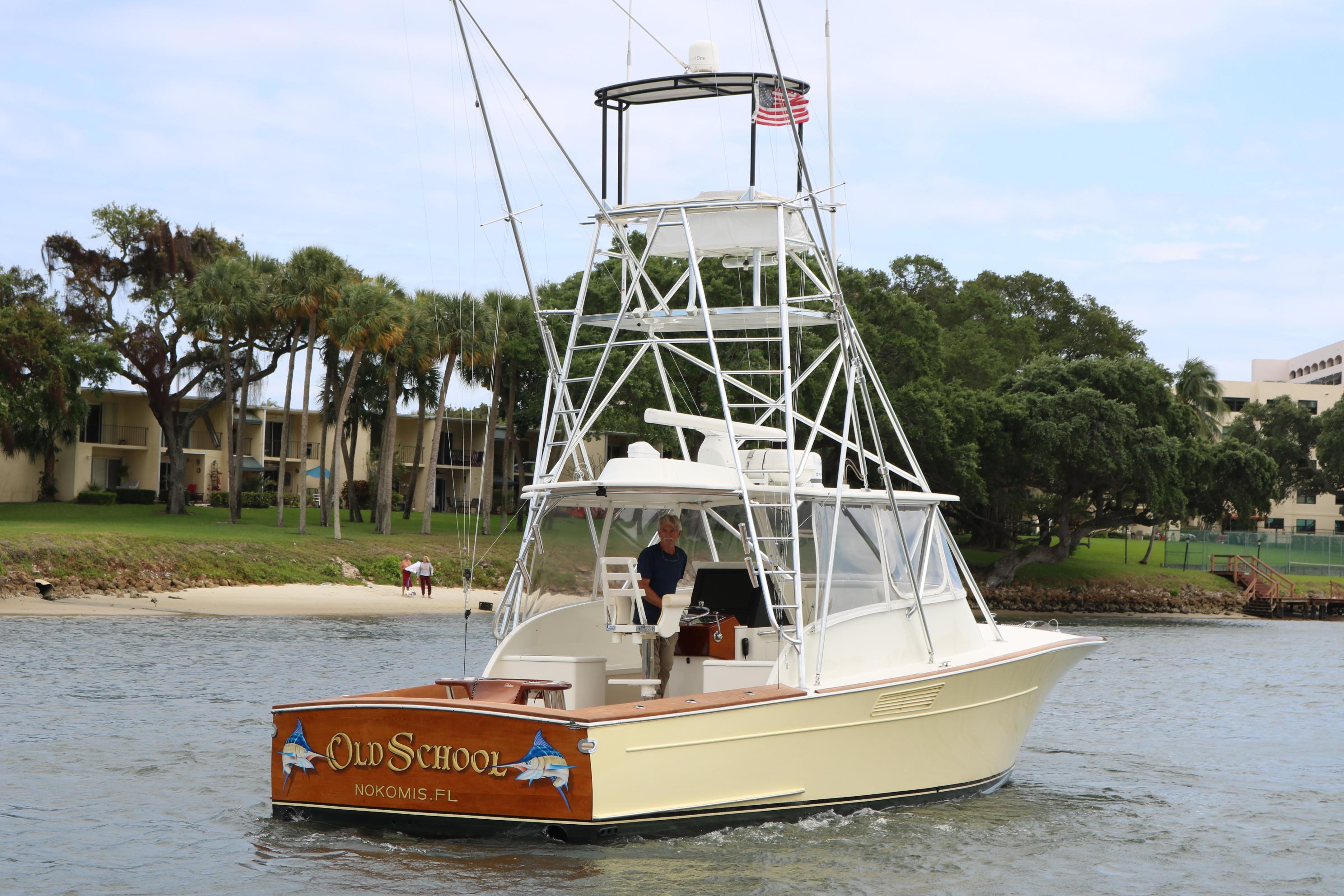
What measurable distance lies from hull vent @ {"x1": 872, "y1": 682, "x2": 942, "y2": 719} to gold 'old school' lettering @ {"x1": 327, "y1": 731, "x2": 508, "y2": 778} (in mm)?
3247

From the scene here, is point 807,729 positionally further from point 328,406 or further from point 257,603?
point 328,406

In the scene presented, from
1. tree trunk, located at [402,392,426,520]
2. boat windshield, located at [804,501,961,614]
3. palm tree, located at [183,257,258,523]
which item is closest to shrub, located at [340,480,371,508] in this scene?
tree trunk, located at [402,392,426,520]

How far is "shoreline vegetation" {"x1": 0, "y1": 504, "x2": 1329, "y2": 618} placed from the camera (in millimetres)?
34500

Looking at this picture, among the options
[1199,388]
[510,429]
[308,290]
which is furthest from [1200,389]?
[308,290]

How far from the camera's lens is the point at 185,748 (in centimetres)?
1454

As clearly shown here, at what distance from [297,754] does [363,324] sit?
36.4m

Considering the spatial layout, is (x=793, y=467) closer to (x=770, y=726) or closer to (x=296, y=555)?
(x=770, y=726)

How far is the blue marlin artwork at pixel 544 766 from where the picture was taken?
880 cm

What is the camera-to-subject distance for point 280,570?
39.3 m

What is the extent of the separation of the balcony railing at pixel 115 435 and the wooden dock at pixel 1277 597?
160ft

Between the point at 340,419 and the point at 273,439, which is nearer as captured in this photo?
the point at 340,419

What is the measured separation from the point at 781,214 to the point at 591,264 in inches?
72.3

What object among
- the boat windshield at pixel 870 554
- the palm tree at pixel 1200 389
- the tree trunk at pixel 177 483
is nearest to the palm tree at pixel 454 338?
the tree trunk at pixel 177 483

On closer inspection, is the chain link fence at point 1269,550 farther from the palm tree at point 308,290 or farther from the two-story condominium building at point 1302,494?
the palm tree at point 308,290
